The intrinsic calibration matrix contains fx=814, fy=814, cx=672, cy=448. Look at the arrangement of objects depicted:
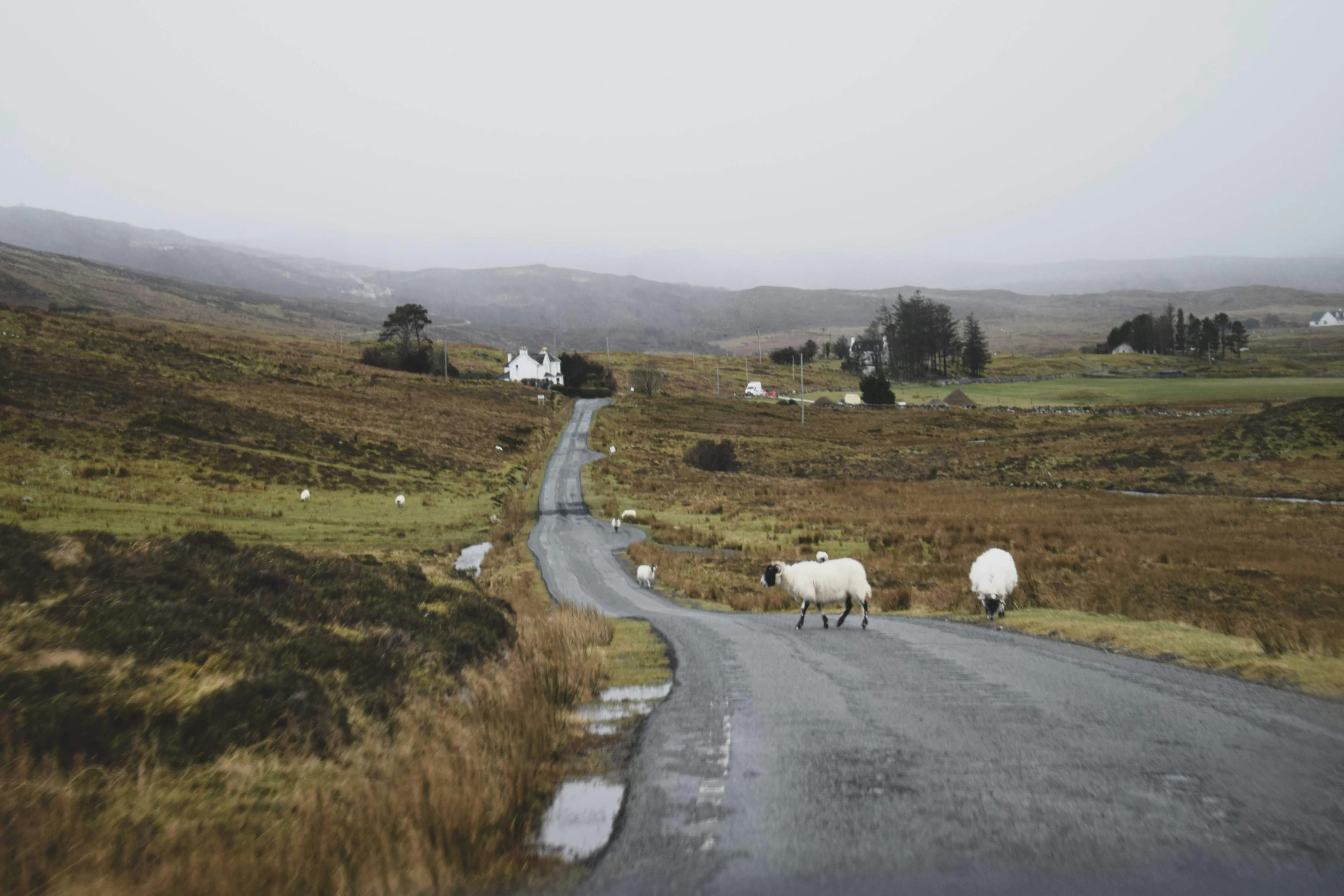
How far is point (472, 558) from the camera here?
38.8m

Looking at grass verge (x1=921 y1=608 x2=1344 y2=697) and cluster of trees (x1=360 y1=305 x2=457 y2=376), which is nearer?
grass verge (x1=921 y1=608 x2=1344 y2=697)

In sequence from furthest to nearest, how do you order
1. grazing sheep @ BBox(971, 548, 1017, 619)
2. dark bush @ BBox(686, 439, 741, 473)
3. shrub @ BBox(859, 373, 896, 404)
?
shrub @ BBox(859, 373, 896, 404), dark bush @ BBox(686, 439, 741, 473), grazing sheep @ BBox(971, 548, 1017, 619)

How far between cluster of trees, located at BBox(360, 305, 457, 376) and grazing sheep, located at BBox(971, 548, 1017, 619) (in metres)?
122

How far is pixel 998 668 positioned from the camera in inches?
415

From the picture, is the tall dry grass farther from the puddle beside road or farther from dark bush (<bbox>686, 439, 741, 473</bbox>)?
dark bush (<bbox>686, 439, 741, 473</bbox>)

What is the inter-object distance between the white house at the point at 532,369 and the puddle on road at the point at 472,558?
359 ft

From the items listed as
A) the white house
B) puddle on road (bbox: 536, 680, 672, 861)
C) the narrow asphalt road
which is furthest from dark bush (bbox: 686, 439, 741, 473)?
puddle on road (bbox: 536, 680, 672, 861)

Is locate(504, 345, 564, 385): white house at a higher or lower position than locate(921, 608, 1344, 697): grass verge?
lower

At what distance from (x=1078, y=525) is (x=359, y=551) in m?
32.2

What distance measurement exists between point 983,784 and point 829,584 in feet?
32.3

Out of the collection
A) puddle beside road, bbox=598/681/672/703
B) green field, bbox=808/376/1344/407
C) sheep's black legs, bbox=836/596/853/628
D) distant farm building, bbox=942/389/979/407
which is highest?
puddle beside road, bbox=598/681/672/703

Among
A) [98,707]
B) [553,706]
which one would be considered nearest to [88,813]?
[98,707]

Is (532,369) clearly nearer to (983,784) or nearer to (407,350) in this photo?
(407,350)

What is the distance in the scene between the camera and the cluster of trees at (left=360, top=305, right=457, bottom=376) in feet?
450
